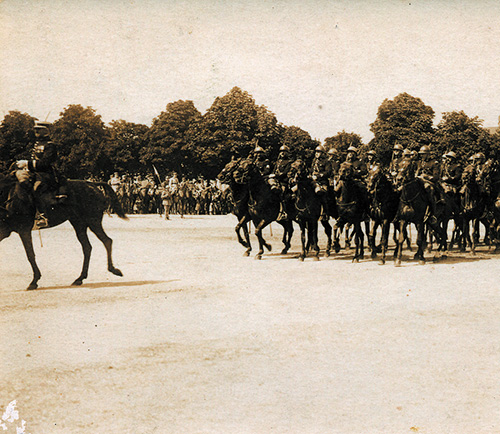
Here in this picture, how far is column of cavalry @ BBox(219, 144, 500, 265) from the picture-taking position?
15398 mm

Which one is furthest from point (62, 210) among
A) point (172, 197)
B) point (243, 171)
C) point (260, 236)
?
point (172, 197)

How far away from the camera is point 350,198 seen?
15.9m

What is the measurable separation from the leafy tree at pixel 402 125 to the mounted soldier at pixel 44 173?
3472 centimetres

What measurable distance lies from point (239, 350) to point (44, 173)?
4.71 metres

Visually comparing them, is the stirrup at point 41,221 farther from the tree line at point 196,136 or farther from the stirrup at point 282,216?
the stirrup at point 282,216

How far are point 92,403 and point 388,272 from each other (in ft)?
30.6

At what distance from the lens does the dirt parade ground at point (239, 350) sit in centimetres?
565

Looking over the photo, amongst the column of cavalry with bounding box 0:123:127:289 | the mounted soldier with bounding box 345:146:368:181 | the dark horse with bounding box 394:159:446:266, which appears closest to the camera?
the column of cavalry with bounding box 0:123:127:289

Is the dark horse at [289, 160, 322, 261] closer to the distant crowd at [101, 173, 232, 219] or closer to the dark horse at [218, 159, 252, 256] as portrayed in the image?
the dark horse at [218, 159, 252, 256]

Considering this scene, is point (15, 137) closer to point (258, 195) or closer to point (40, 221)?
point (40, 221)

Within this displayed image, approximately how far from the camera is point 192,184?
144 ft

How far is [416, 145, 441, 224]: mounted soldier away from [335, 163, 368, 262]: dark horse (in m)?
1.66

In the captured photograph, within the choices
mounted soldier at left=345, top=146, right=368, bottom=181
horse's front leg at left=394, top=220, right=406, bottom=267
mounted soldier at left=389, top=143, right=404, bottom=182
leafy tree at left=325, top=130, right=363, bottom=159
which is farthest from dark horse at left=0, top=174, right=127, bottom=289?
leafy tree at left=325, top=130, right=363, bottom=159

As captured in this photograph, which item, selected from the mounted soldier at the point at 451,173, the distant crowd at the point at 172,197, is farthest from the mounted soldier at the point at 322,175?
the distant crowd at the point at 172,197
